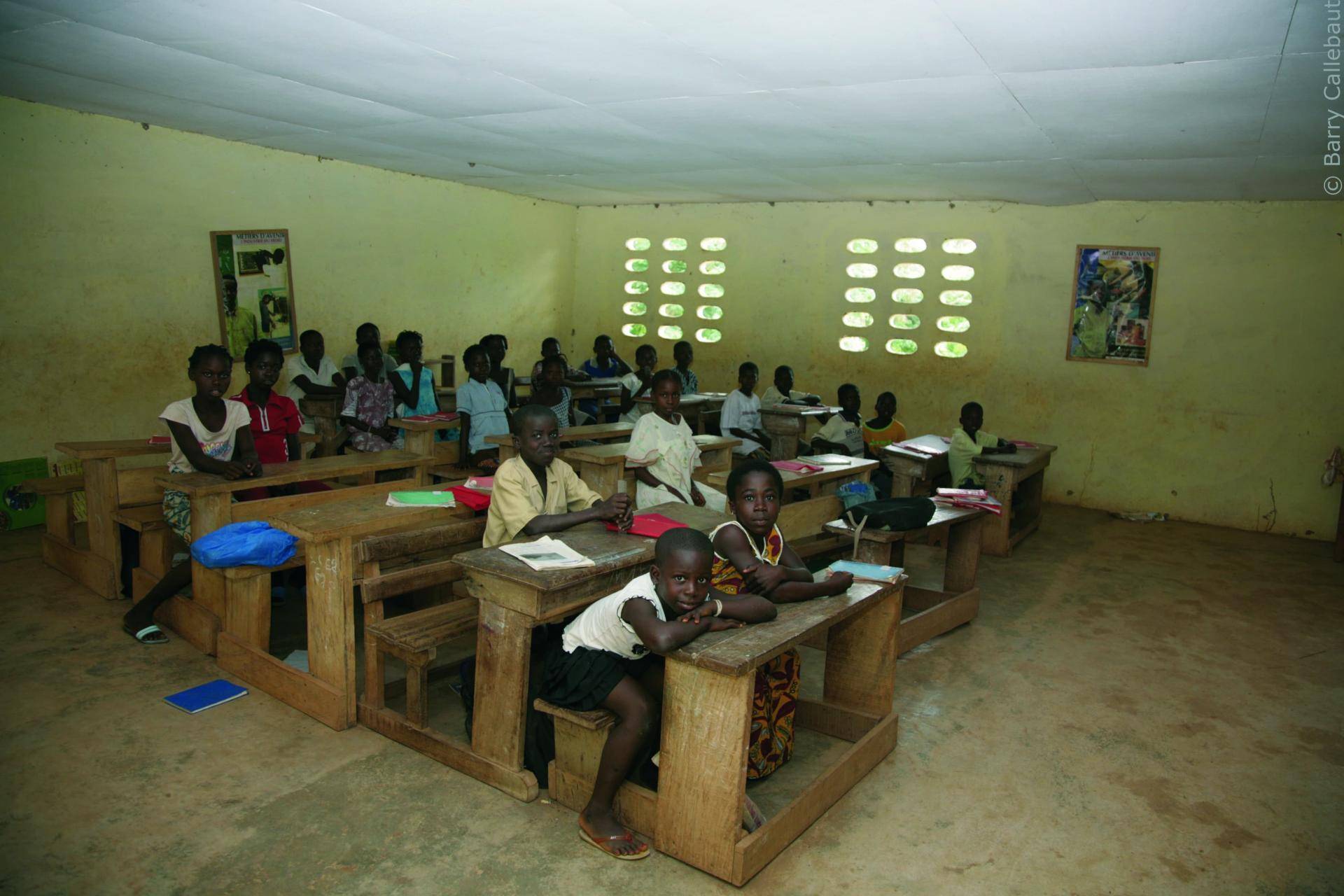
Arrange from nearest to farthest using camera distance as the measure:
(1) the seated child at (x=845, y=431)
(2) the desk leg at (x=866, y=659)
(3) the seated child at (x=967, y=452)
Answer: (2) the desk leg at (x=866, y=659)
(3) the seated child at (x=967, y=452)
(1) the seated child at (x=845, y=431)

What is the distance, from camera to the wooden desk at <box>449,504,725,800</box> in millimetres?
3147

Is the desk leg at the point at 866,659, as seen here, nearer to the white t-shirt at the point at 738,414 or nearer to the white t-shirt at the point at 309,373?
the white t-shirt at the point at 738,414

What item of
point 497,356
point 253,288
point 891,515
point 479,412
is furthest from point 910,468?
point 253,288

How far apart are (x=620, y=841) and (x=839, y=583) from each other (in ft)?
3.97

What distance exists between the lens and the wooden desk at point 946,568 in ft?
16.4

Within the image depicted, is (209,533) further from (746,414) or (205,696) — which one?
(746,414)

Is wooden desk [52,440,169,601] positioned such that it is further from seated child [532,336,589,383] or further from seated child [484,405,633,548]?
seated child [532,336,589,383]

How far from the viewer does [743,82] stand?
15.4 feet

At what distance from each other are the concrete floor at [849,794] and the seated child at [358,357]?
3088mm

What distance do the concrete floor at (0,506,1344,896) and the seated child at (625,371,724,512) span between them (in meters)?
1.63

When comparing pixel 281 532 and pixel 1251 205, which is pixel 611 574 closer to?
pixel 281 532

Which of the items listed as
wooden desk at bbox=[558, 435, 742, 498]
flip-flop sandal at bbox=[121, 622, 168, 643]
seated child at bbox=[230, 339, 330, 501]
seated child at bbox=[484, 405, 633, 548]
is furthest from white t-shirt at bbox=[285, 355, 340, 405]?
seated child at bbox=[484, 405, 633, 548]

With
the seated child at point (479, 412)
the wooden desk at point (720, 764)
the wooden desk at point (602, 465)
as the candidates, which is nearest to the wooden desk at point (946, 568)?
the wooden desk at point (602, 465)

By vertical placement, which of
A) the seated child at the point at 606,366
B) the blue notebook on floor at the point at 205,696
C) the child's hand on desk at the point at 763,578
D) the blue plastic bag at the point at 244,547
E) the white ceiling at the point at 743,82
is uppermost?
the white ceiling at the point at 743,82
